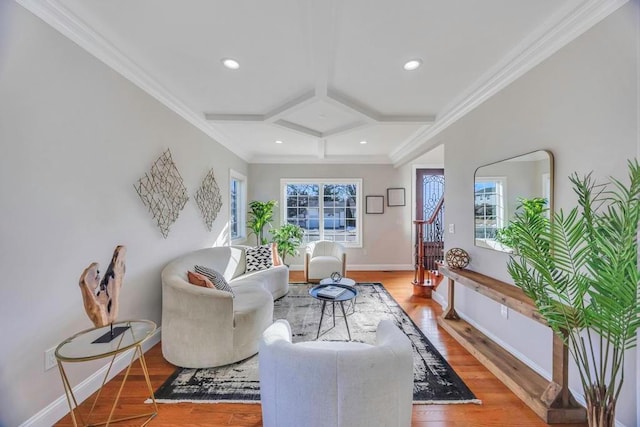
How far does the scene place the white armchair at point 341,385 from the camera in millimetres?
1035

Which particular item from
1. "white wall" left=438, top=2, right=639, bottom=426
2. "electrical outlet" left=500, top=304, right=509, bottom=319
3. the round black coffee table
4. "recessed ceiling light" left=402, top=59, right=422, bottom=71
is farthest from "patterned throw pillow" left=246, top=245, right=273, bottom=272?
"recessed ceiling light" left=402, top=59, right=422, bottom=71

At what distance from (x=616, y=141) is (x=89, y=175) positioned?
3.36 metres

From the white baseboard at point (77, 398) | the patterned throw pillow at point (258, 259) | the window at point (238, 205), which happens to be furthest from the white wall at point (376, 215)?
the white baseboard at point (77, 398)

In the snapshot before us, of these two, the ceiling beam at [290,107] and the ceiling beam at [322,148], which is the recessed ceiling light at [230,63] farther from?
the ceiling beam at [322,148]

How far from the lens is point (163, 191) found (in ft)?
8.64

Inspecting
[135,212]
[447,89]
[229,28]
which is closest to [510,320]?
[447,89]

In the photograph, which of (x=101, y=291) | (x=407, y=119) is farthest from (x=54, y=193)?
(x=407, y=119)

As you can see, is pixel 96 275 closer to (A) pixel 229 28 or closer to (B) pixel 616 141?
(A) pixel 229 28

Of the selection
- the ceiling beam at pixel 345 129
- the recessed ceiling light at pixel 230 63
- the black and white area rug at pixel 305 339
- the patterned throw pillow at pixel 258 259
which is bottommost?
the black and white area rug at pixel 305 339

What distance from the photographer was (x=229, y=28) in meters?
1.78

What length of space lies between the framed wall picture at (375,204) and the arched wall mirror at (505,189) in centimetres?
305

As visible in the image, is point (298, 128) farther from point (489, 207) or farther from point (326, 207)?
point (489, 207)

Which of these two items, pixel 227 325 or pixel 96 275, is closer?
pixel 96 275

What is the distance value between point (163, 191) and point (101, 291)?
4.82ft
